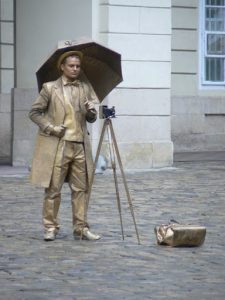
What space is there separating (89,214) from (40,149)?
2.12m

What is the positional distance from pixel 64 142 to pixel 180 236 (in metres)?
1.45

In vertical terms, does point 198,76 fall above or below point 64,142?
above

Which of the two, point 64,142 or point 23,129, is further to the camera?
point 23,129

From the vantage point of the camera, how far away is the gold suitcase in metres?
10.1

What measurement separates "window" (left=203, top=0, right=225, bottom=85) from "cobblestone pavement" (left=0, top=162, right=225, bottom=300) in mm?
8192

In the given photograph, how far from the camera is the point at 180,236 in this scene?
33.3 ft

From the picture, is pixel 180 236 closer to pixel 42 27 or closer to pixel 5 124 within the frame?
pixel 42 27

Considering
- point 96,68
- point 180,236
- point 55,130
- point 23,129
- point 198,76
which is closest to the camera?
point 180,236

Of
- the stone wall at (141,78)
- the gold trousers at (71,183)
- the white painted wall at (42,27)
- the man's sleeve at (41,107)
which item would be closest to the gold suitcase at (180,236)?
the gold trousers at (71,183)

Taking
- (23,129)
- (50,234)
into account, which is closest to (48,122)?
(50,234)

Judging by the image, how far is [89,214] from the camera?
12578mm

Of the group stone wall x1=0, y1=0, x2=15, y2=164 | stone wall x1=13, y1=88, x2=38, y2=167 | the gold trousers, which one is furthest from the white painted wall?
the gold trousers

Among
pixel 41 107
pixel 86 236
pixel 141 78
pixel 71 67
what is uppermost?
pixel 141 78

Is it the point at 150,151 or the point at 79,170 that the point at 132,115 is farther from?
the point at 79,170
